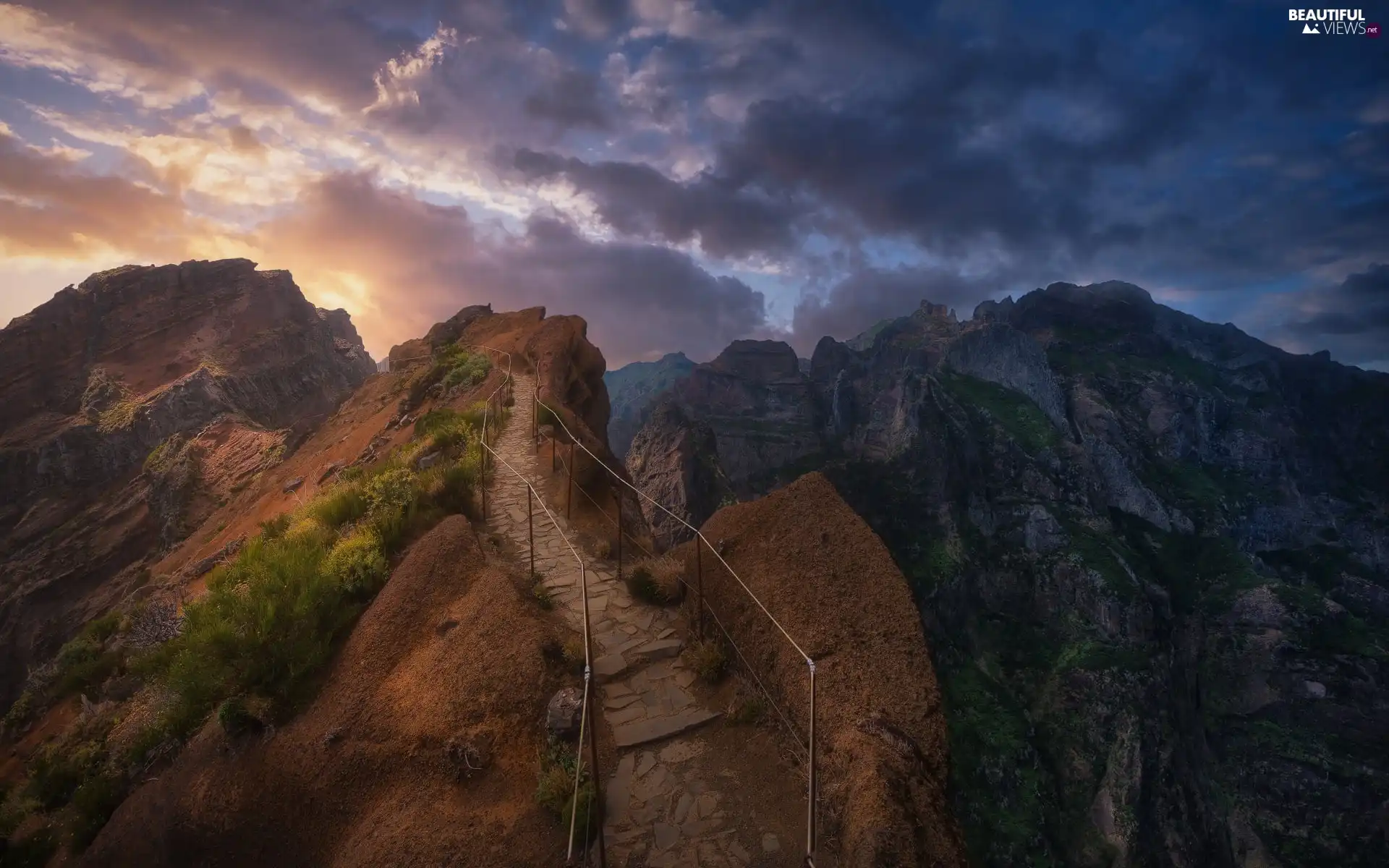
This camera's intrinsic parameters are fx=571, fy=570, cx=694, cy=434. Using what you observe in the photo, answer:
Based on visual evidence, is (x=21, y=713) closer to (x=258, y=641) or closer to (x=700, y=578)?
(x=258, y=641)

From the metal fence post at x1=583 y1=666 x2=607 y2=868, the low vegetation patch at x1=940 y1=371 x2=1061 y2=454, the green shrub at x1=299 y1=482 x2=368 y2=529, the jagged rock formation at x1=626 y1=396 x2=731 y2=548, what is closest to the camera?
the metal fence post at x1=583 y1=666 x2=607 y2=868

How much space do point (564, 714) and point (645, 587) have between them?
3149mm

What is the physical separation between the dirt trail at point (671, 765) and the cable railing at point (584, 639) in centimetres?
28

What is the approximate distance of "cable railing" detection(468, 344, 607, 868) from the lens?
15.7 feet

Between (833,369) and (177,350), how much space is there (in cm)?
16841

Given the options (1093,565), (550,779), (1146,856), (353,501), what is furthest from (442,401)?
(1093,565)

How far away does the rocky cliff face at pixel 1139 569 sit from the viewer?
64438 millimetres

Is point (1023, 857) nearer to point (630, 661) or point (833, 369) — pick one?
point (630, 661)

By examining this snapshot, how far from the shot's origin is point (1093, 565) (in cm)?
8688

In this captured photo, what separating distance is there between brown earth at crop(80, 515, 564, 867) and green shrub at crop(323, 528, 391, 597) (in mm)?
1343

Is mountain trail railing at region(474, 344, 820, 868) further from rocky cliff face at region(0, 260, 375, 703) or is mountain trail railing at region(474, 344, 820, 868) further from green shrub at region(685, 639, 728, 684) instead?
rocky cliff face at region(0, 260, 375, 703)

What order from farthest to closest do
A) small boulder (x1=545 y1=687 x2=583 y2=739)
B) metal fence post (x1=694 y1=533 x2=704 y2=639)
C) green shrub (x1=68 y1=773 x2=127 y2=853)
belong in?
metal fence post (x1=694 y1=533 x2=704 y2=639), green shrub (x1=68 y1=773 x2=127 y2=853), small boulder (x1=545 y1=687 x2=583 y2=739)

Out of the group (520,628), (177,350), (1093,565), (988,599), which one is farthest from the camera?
(988,599)

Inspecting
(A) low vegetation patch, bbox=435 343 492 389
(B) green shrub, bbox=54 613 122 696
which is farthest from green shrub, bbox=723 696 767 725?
(A) low vegetation patch, bbox=435 343 492 389
